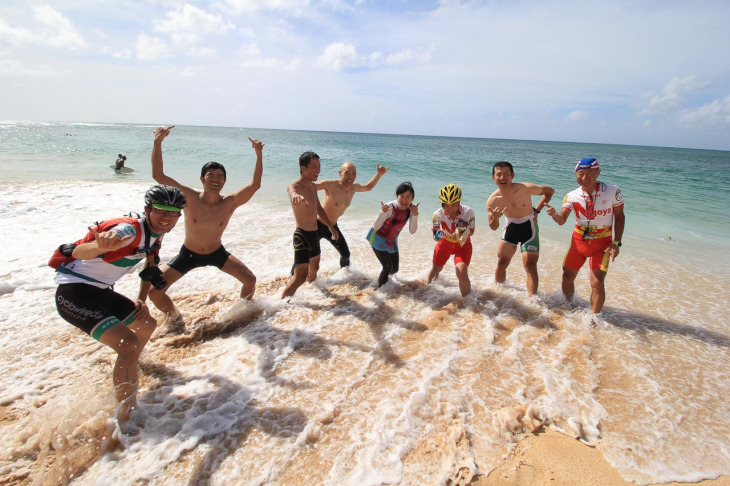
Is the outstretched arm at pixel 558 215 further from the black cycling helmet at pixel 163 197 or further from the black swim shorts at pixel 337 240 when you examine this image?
the black cycling helmet at pixel 163 197

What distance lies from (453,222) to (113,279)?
4135 mm

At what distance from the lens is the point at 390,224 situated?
5.55 m

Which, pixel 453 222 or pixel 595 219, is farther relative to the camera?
pixel 453 222

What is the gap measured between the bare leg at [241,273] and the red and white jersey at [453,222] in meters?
2.70

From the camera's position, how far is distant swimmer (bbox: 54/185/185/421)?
2.85m

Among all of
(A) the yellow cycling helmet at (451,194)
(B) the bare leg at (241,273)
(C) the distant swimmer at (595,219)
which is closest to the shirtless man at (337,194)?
(A) the yellow cycling helmet at (451,194)

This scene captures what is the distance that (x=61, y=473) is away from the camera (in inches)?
98.3

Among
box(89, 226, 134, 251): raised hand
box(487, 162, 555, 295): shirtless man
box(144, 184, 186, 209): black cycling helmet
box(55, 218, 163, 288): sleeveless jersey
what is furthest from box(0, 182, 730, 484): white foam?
box(144, 184, 186, 209): black cycling helmet

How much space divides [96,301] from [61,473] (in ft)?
3.96

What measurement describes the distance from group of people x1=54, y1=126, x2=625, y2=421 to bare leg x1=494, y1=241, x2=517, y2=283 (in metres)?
0.02

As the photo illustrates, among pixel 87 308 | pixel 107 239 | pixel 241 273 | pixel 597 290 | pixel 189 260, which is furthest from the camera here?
pixel 597 290

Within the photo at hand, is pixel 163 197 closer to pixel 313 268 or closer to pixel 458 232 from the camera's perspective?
pixel 313 268

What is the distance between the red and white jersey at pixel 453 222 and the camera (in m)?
5.24

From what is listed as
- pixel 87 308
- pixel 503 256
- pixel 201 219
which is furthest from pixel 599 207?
pixel 87 308
